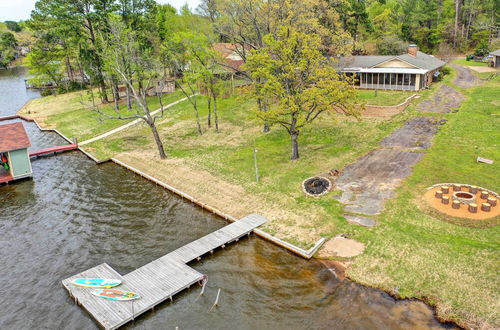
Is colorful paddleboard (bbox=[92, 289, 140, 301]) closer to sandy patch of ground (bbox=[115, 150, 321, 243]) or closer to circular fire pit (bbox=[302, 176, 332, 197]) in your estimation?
sandy patch of ground (bbox=[115, 150, 321, 243])

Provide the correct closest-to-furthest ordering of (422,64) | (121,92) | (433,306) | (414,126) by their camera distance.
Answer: (433,306), (414,126), (422,64), (121,92)

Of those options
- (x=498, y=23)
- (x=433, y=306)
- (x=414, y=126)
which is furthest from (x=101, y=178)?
(x=498, y=23)

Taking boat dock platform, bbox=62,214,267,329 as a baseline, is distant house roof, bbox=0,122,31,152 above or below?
above

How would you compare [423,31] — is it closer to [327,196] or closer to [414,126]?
[414,126]

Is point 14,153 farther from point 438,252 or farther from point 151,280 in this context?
point 438,252

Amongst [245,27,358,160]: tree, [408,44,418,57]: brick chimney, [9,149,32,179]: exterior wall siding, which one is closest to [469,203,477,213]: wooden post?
[245,27,358,160]: tree

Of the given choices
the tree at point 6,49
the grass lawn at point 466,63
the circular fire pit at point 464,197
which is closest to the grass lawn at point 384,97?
the circular fire pit at point 464,197

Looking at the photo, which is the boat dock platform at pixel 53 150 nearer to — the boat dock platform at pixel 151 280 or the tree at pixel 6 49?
the boat dock platform at pixel 151 280
